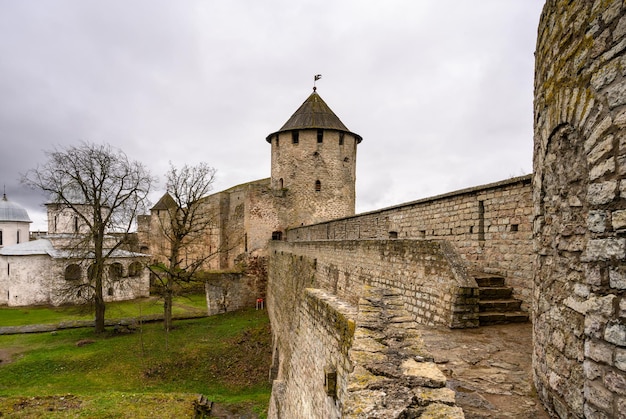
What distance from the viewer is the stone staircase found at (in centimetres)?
617

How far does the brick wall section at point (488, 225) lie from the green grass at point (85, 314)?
16.8 meters

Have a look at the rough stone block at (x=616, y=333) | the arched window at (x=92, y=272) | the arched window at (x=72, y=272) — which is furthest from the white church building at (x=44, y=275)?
the rough stone block at (x=616, y=333)

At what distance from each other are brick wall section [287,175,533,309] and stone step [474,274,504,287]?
139mm

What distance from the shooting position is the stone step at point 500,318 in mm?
6137

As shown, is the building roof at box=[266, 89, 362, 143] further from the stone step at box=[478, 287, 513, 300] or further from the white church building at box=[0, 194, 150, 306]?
the stone step at box=[478, 287, 513, 300]

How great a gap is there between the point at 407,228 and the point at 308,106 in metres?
19.6

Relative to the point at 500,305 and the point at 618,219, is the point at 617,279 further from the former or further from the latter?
the point at 500,305

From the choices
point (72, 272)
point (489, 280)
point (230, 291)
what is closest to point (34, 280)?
point (72, 272)

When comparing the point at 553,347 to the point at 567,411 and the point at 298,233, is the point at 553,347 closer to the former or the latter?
the point at 567,411

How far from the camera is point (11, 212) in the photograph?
43531 millimetres

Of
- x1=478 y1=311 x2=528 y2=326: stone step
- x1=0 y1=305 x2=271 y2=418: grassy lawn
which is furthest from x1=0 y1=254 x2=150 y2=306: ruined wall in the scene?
x1=478 y1=311 x2=528 y2=326: stone step

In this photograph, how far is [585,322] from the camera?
2566 mm

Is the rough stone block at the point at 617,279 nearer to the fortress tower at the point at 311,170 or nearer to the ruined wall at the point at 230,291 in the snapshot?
the ruined wall at the point at 230,291

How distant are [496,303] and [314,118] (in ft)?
72.4
